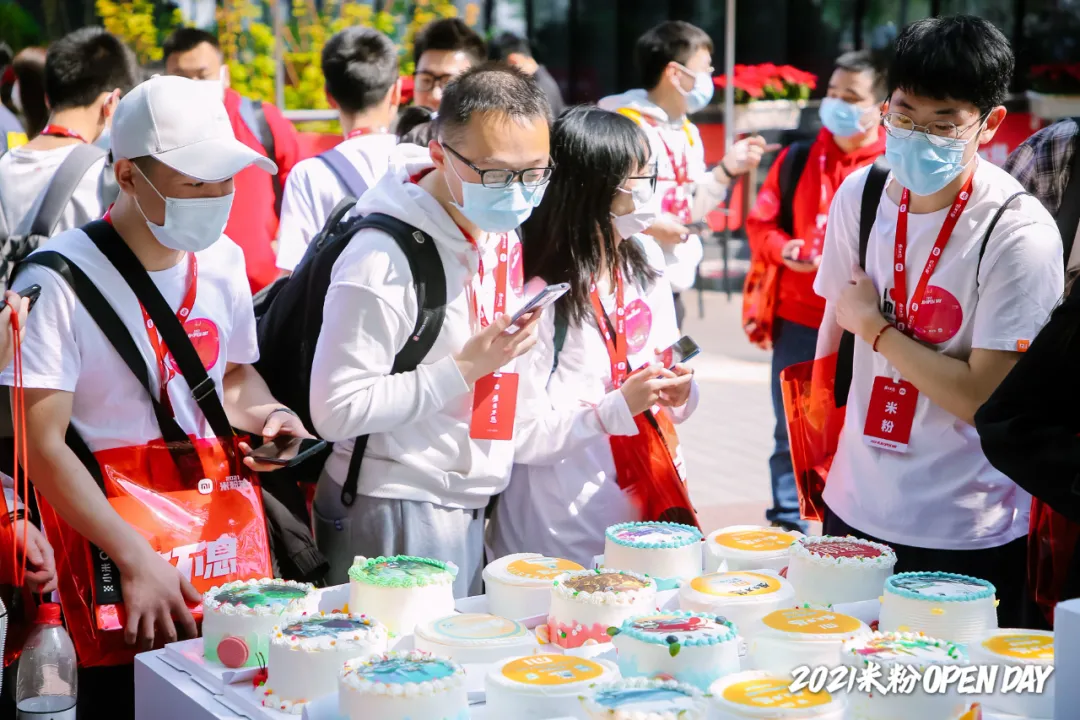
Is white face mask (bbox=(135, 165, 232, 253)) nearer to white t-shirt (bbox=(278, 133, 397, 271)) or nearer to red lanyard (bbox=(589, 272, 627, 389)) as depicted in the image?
red lanyard (bbox=(589, 272, 627, 389))

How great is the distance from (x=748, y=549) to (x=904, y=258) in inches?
30.6

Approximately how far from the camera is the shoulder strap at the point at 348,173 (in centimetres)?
462

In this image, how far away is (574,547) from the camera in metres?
3.19

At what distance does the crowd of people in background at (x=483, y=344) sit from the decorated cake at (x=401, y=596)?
389 millimetres

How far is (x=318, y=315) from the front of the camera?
3.06 meters

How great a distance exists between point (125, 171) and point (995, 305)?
192cm

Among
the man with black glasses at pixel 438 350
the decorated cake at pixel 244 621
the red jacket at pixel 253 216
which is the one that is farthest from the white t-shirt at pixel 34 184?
the decorated cake at pixel 244 621

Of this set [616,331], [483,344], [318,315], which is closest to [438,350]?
[483,344]

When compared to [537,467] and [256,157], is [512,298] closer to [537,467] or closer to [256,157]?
[537,467]

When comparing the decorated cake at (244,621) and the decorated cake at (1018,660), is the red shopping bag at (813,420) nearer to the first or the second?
the decorated cake at (1018,660)

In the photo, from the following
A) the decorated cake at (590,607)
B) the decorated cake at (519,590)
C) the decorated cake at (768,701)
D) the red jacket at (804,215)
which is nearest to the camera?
the decorated cake at (768,701)

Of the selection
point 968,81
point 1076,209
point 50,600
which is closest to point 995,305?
point 968,81

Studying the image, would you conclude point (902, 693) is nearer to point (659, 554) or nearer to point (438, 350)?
point (659, 554)

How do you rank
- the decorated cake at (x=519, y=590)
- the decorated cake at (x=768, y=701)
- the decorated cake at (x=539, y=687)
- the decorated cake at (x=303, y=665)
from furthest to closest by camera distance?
1. the decorated cake at (x=519, y=590)
2. the decorated cake at (x=303, y=665)
3. the decorated cake at (x=539, y=687)
4. the decorated cake at (x=768, y=701)
